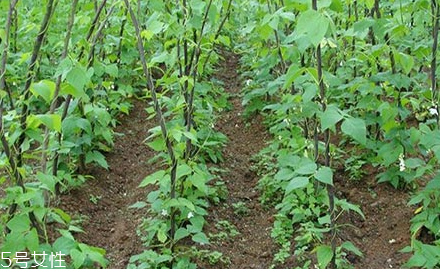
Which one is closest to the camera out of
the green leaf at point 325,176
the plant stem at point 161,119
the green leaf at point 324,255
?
the green leaf at point 325,176

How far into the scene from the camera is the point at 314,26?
7.55ft

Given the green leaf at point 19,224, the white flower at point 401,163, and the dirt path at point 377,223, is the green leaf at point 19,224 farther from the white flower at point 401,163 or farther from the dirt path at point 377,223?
the white flower at point 401,163

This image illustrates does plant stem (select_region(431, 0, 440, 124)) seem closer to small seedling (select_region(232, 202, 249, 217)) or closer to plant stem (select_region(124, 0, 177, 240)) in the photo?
small seedling (select_region(232, 202, 249, 217))

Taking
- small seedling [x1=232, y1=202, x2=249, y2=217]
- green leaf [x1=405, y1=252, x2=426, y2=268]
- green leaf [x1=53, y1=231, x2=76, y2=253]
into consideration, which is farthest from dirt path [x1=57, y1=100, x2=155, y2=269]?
green leaf [x1=405, y1=252, x2=426, y2=268]

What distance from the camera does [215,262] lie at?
3.61 m

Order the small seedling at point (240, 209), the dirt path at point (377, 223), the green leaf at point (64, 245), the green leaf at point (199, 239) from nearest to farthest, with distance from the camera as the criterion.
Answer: the green leaf at point (64, 245) → the green leaf at point (199, 239) → the dirt path at point (377, 223) → the small seedling at point (240, 209)

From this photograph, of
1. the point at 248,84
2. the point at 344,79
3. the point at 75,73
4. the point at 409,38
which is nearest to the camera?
the point at 75,73

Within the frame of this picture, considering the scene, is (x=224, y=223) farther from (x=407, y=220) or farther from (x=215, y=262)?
(x=407, y=220)

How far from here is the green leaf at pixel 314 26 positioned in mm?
2289

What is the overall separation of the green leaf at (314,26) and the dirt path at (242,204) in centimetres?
172

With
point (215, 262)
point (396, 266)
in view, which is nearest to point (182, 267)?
point (215, 262)

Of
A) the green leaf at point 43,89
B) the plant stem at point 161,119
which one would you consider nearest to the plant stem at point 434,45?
the plant stem at point 161,119

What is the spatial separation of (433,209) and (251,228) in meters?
1.14

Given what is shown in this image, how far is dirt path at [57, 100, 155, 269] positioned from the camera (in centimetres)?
387
